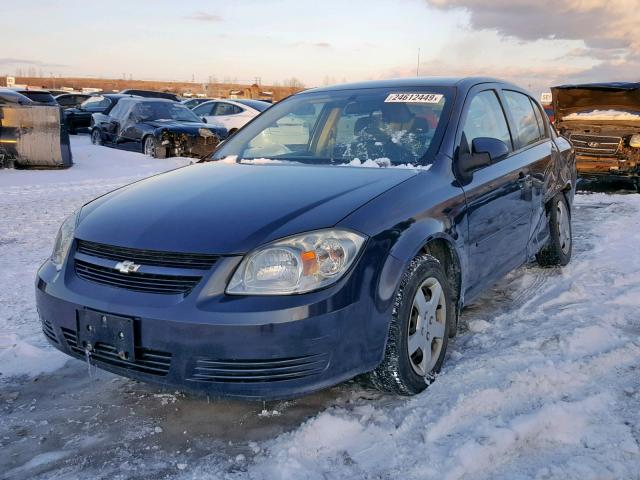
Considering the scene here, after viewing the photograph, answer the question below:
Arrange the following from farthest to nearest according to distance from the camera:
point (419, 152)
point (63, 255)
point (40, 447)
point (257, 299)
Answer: point (419, 152)
point (63, 255)
point (40, 447)
point (257, 299)

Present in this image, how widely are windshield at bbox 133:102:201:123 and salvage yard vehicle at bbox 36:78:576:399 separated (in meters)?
10.6

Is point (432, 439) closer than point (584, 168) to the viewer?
Yes

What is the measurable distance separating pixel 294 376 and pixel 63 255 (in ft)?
4.41

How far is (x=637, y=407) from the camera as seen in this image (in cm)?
286

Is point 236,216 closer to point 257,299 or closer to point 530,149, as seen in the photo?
point 257,299

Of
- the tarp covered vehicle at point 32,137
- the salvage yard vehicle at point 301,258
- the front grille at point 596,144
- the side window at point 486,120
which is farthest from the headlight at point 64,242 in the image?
the front grille at point 596,144

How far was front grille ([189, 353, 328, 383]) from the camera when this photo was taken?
99.4 inches

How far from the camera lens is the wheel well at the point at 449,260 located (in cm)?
328

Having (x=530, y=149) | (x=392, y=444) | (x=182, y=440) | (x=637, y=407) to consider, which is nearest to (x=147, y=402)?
(x=182, y=440)

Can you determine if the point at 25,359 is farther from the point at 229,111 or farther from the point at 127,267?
the point at 229,111

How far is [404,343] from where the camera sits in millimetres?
2910

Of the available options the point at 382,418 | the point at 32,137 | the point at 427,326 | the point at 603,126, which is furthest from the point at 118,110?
the point at 382,418

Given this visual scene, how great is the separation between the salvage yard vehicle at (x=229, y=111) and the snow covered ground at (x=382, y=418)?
12750 millimetres

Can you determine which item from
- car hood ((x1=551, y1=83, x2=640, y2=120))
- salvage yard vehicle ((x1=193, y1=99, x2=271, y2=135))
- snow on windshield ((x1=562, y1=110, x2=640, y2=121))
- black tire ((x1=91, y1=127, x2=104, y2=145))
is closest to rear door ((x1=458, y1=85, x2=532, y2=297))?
snow on windshield ((x1=562, y1=110, x2=640, y2=121))
